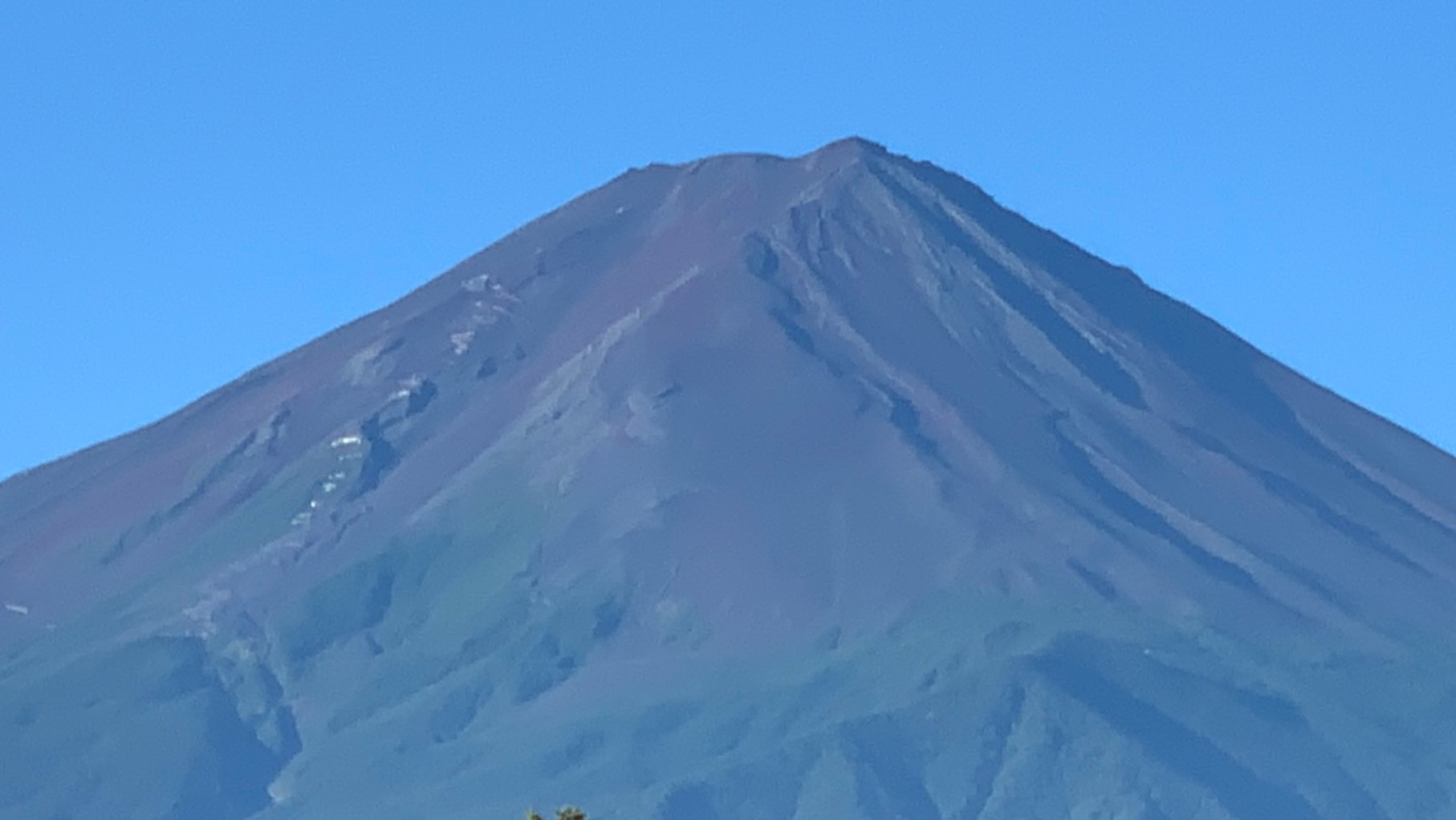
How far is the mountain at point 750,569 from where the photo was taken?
5527 inches

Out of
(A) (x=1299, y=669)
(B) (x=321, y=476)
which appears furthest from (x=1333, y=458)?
(B) (x=321, y=476)

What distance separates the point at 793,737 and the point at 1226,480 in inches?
1089

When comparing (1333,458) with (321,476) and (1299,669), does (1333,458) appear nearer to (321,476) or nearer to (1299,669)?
(1299,669)

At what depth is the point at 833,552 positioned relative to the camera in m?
148

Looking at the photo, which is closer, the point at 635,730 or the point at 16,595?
the point at 635,730

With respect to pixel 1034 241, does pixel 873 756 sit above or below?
below

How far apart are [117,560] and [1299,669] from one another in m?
52.6

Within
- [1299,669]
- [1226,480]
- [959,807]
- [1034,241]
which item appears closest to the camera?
[959,807]

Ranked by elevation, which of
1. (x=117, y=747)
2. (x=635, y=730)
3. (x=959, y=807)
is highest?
(x=117, y=747)

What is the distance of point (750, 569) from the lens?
14612 centimetres

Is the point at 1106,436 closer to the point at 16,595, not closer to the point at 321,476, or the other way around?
the point at 321,476

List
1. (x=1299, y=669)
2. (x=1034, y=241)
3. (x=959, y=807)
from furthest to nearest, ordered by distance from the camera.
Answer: (x=1034, y=241)
(x=1299, y=669)
(x=959, y=807)

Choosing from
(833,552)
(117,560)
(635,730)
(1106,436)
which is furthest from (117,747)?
(1106,436)

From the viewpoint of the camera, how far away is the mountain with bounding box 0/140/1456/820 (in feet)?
461
